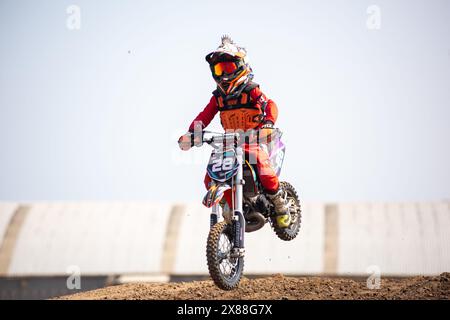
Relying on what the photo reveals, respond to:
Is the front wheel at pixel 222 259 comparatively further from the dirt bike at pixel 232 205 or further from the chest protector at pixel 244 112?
the chest protector at pixel 244 112

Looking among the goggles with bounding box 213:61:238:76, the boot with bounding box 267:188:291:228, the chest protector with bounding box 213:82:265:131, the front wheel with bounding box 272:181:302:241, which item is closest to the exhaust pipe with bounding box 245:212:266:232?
the boot with bounding box 267:188:291:228

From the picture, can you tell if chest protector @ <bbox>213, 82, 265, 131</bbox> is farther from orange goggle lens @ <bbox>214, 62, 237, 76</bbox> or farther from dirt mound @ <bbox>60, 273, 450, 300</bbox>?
dirt mound @ <bbox>60, 273, 450, 300</bbox>

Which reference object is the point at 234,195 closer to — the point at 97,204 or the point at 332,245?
the point at 332,245

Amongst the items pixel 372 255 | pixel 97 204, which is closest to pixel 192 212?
pixel 97 204

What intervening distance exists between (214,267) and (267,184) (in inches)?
89.4

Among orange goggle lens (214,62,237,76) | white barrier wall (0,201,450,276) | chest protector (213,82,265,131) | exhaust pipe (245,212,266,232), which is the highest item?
orange goggle lens (214,62,237,76)

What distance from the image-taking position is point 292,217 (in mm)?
15766

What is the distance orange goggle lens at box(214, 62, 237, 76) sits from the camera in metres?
13.7

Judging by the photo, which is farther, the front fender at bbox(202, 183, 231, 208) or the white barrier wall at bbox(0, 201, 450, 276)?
the white barrier wall at bbox(0, 201, 450, 276)

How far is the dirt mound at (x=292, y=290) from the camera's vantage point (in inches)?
523

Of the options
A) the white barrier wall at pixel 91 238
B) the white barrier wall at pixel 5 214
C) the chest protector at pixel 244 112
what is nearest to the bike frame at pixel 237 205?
the chest protector at pixel 244 112

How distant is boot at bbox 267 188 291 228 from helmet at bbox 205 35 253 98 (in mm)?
2158

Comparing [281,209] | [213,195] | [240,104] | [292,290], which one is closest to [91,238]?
[281,209]

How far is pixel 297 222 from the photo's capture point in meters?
16.0
